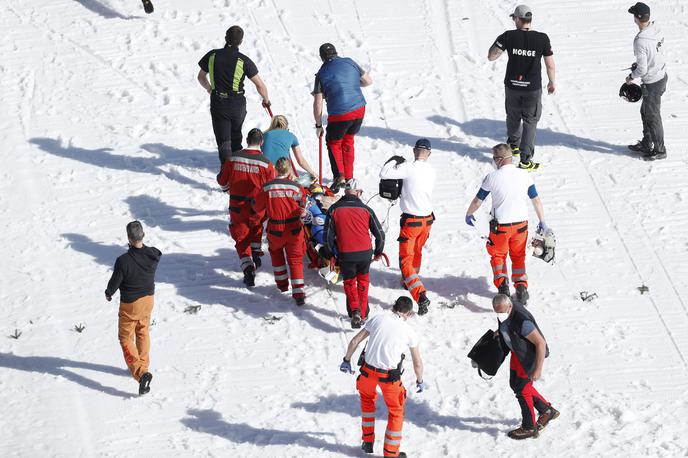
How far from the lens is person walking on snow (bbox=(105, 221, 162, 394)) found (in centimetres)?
1072

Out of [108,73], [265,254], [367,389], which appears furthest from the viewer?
[108,73]

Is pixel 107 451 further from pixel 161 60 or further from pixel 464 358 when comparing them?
pixel 161 60

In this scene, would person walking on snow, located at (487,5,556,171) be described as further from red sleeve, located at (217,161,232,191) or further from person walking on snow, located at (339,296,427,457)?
person walking on snow, located at (339,296,427,457)

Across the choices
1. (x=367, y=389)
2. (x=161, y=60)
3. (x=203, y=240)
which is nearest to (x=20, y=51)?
(x=161, y=60)

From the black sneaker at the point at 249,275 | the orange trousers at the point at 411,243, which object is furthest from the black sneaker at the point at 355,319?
the black sneaker at the point at 249,275

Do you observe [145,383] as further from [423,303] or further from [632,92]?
[632,92]

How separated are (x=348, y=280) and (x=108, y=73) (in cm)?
693

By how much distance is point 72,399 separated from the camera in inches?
440

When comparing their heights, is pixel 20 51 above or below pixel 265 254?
above

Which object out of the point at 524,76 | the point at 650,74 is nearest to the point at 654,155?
the point at 650,74

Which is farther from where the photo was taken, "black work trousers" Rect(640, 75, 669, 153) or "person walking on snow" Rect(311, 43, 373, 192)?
"black work trousers" Rect(640, 75, 669, 153)

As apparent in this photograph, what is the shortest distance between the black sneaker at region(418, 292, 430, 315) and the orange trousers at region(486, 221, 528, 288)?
0.80 metres

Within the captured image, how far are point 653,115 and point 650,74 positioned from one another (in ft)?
1.81

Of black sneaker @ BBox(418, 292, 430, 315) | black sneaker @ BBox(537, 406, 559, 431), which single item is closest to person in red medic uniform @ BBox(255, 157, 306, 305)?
black sneaker @ BBox(418, 292, 430, 315)
